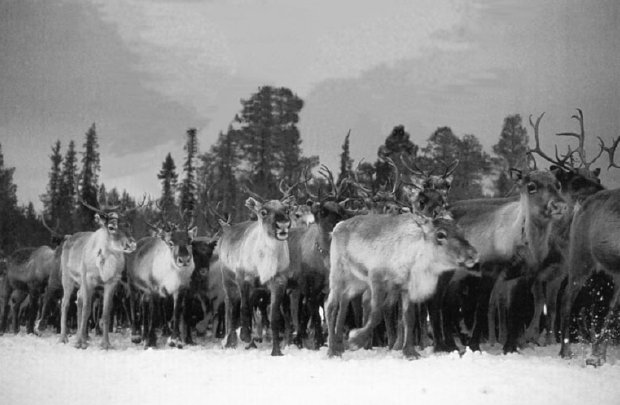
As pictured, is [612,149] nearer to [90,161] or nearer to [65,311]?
[65,311]

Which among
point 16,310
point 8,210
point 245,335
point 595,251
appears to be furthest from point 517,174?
point 16,310

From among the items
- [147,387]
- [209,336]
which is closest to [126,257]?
[209,336]

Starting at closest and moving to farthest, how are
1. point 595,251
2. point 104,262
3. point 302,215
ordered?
point 595,251
point 104,262
point 302,215

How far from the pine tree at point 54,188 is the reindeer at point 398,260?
6181 millimetres

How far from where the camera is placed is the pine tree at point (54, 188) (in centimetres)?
1266

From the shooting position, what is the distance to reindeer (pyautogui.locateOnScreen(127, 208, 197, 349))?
10.4 metres

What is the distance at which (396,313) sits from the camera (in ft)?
32.8

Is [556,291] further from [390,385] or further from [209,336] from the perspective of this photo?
[209,336]

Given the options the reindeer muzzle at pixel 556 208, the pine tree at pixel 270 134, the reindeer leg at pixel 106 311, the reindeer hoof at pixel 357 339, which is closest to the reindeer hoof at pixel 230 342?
the reindeer leg at pixel 106 311

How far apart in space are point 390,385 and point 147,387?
2358mm

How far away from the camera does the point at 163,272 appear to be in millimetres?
10906

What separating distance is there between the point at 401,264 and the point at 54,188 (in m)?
10.6

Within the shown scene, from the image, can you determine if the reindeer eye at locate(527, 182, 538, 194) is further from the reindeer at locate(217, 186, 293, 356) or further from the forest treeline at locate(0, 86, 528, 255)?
the forest treeline at locate(0, 86, 528, 255)

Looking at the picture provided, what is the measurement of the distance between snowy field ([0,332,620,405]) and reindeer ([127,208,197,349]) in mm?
1870
